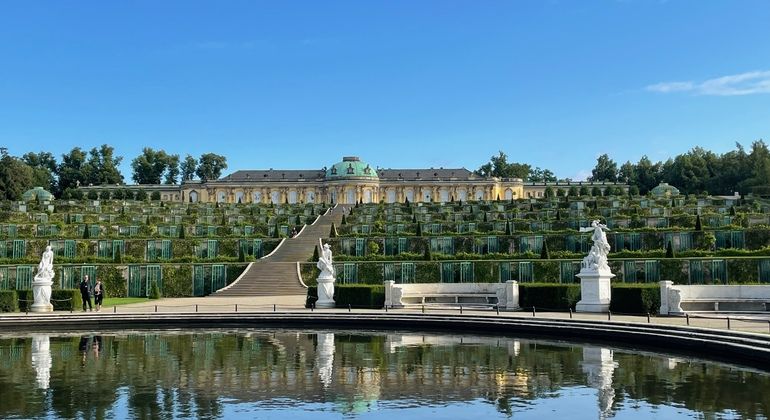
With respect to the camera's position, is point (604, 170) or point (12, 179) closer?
point (12, 179)

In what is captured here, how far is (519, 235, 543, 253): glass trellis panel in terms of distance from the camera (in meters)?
39.1

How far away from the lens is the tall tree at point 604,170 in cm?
13125

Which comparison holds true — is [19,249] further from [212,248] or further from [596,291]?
[596,291]

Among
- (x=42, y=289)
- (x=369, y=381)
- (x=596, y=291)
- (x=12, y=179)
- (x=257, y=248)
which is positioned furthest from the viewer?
(x=12, y=179)

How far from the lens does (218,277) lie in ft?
119

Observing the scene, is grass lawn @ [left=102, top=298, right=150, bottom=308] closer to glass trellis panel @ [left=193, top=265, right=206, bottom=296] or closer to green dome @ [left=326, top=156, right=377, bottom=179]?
glass trellis panel @ [left=193, top=265, right=206, bottom=296]

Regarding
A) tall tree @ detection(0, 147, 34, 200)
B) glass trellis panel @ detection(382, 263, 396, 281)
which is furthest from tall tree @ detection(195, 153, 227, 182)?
glass trellis panel @ detection(382, 263, 396, 281)

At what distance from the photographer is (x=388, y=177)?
133500 mm

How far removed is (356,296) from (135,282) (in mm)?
13143

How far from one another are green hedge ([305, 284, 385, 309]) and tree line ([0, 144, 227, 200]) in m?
71.2

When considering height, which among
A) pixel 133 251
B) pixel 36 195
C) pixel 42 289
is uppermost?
pixel 36 195

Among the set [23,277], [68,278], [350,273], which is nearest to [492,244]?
[350,273]

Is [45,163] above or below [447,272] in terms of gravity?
above

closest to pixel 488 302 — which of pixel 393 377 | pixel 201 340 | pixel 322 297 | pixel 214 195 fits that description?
pixel 322 297
